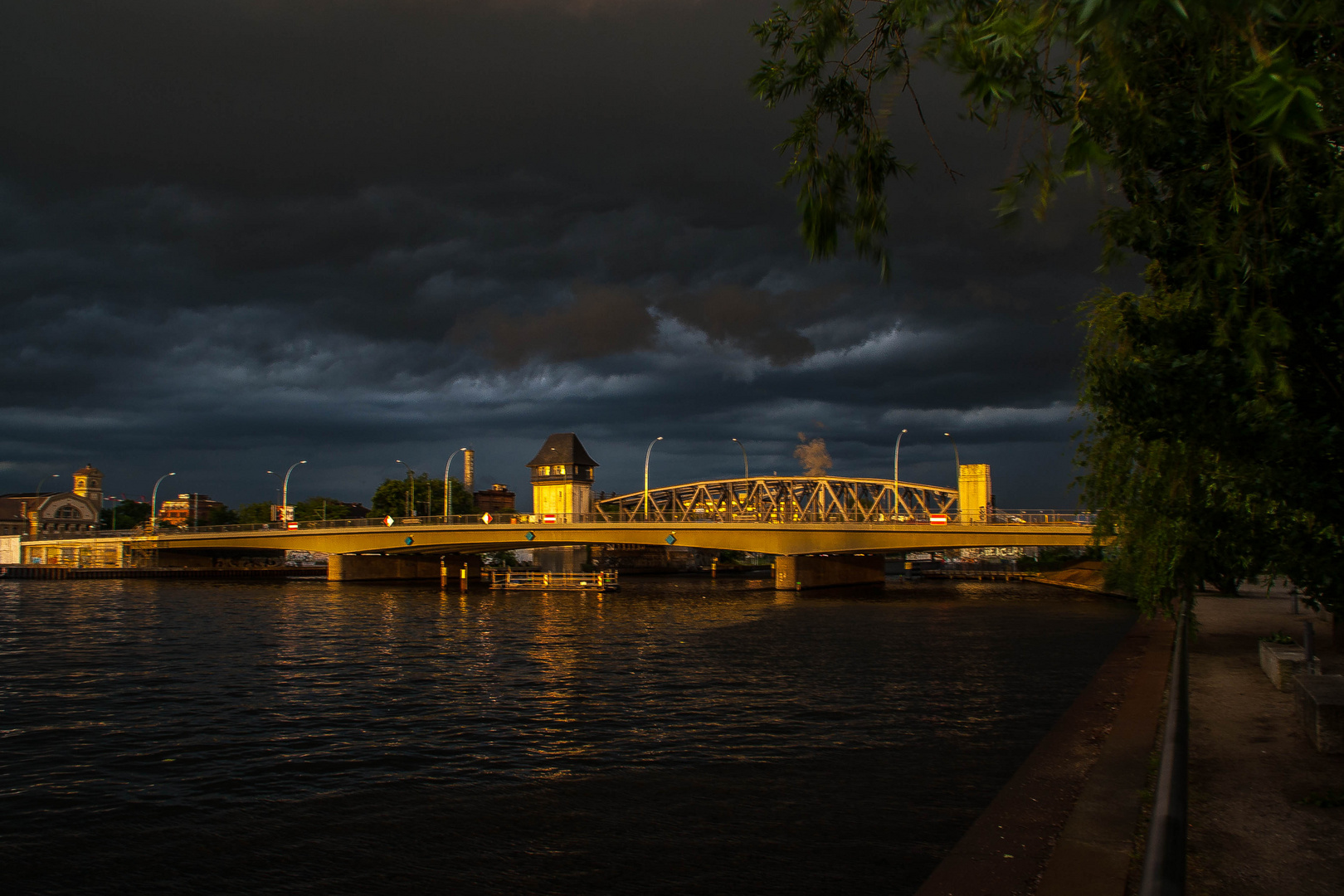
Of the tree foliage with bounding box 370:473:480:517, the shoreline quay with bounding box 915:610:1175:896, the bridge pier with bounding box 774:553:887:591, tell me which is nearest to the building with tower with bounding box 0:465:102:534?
the tree foliage with bounding box 370:473:480:517

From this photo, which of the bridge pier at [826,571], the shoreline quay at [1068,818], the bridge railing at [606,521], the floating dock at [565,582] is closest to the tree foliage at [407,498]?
the bridge railing at [606,521]

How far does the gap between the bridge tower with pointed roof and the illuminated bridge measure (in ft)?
144

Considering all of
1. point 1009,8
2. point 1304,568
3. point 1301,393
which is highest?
point 1009,8

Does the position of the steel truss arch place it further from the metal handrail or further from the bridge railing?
the metal handrail

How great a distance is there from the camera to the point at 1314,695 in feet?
40.0

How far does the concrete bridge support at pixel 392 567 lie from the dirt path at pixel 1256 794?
83.2 metres

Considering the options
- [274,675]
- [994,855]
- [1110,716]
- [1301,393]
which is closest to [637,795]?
[994,855]

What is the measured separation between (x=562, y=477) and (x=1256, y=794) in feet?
505

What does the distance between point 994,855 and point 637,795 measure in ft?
20.4

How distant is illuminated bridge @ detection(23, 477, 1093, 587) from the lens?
7038 cm

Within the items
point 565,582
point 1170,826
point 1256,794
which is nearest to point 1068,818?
point 1256,794

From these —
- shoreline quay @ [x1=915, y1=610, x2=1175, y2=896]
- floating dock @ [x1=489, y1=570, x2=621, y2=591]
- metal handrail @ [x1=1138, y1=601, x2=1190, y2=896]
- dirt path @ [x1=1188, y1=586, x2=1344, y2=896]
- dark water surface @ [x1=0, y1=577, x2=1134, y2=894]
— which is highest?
metal handrail @ [x1=1138, y1=601, x2=1190, y2=896]

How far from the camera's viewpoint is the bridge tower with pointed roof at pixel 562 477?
529ft

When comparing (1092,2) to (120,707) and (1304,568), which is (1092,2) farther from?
(120,707)
